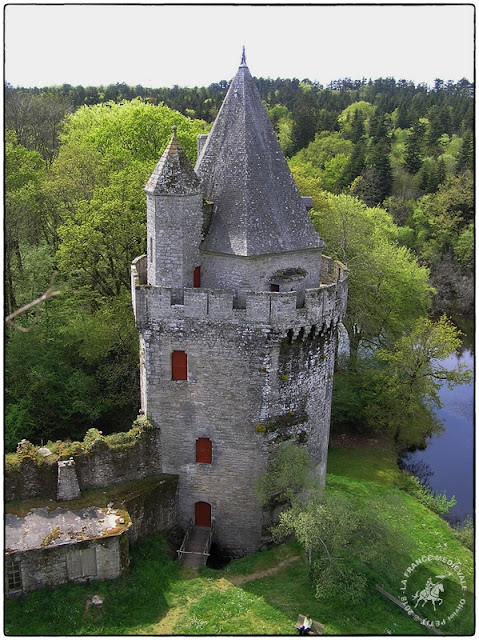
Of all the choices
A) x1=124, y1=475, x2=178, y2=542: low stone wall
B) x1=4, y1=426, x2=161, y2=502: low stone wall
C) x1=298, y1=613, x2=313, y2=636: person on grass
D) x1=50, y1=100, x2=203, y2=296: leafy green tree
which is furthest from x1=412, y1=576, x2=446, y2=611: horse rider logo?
x1=50, y1=100, x2=203, y2=296: leafy green tree

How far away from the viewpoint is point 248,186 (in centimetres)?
1870

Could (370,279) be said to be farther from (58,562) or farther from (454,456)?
(58,562)

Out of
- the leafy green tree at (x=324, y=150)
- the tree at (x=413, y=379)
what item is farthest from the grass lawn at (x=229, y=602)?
the leafy green tree at (x=324, y=150)

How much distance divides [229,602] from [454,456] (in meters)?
19.4

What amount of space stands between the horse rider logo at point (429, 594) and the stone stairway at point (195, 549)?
22.4ft

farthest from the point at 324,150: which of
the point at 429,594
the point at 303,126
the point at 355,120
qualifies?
the point at 429,594

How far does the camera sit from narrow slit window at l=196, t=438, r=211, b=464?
19875mm

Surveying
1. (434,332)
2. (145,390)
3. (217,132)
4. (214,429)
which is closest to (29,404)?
(145,390)

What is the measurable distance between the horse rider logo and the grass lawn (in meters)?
0.22

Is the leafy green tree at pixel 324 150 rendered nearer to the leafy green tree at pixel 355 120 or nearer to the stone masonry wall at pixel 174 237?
the leafy green tree at pixel 355 120

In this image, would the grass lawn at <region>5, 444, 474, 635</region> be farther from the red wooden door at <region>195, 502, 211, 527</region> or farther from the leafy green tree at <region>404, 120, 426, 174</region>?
the leafy green tree at <region>404, 120, 426, 174</region>

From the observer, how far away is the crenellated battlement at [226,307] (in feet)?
59.6

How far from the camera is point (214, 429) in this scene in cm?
1966

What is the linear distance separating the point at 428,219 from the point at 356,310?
71.2ft
